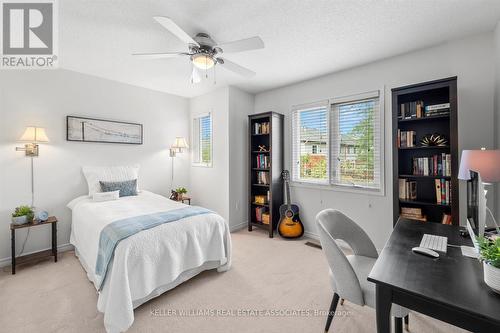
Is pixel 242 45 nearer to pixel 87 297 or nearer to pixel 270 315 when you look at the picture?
pixel 270 315

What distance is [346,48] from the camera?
99.0 inches

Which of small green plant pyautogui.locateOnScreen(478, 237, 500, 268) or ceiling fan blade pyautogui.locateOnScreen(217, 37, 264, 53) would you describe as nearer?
small green plant pyautogui.locateOnScreen(478, 237, 500, 268)

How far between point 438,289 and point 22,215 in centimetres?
391

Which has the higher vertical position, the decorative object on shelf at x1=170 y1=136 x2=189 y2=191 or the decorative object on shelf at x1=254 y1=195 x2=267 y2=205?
the decorative object on shelf at x1=170 y1=136 x2=189 y2=191

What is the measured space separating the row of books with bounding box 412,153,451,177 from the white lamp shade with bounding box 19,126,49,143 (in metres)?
4.47

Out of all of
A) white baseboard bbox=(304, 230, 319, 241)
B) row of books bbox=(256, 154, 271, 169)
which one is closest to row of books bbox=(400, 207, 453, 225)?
white baseboard bbox=(304, 230, 319, 241)

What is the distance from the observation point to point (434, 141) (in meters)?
2.34

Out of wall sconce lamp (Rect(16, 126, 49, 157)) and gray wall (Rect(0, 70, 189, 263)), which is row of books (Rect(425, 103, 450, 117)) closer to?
gray wall (Rect(0, 70, 189, 263))

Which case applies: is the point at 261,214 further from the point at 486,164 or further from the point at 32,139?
the point at 32,139

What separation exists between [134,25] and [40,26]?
90 cm

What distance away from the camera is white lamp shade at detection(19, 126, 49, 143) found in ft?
8.66

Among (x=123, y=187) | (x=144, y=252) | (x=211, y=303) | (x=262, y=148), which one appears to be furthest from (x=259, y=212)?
(x=144, y=252)

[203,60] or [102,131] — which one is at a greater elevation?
[203,60]

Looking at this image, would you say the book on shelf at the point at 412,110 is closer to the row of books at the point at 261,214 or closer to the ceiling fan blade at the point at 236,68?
the ceiling fan blade at the point at 236,68
